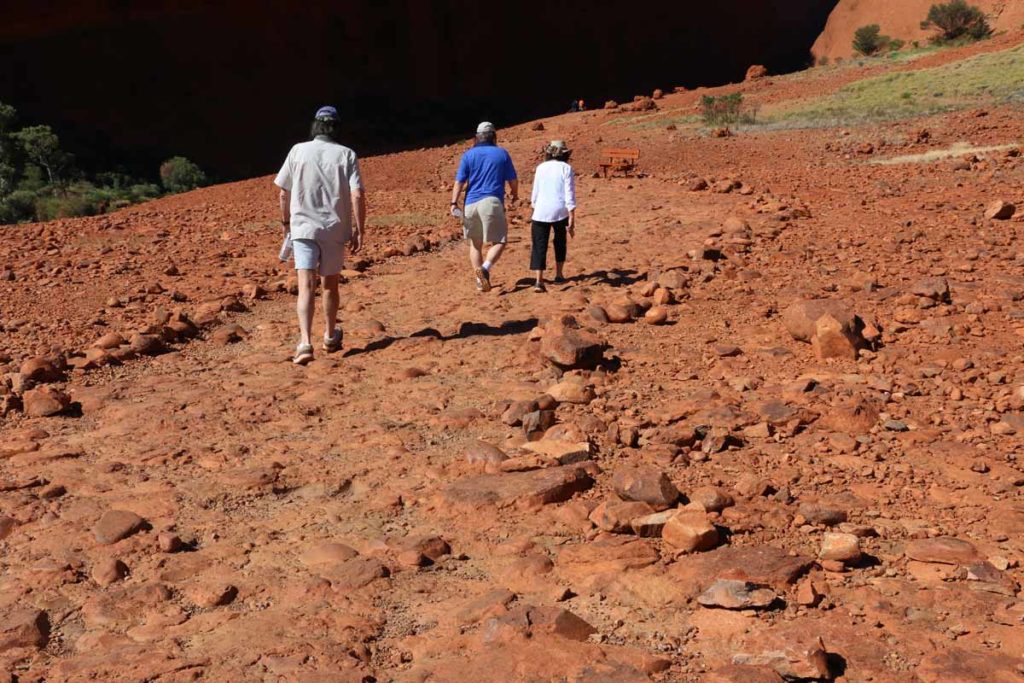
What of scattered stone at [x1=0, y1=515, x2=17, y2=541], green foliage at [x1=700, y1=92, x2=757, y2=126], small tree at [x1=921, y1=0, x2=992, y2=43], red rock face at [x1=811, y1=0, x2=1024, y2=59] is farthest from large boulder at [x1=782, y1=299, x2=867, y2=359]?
red rock face at [x1=811, y1=0, x2=1024, y2=59]

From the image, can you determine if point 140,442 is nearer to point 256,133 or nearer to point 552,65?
point 256,133

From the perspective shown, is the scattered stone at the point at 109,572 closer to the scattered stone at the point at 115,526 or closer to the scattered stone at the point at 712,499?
the scattered stone at the point at 115,526

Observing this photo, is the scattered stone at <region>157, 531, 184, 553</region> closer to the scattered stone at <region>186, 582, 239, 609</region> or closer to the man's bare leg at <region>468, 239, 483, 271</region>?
the scattered stone at <region>186, 582, 239, 609</region>

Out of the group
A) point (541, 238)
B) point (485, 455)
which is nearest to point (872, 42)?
point (541, 238)

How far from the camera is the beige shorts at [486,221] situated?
8.58 m

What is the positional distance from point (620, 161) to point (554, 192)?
360 inches

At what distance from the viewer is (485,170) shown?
851 centimetres

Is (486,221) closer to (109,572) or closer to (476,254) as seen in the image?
(476,254)

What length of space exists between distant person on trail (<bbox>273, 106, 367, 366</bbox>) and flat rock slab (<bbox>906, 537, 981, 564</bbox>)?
4135 mm

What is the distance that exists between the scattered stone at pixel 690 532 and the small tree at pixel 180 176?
23.1 meters

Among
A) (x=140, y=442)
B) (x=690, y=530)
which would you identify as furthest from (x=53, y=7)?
(x=690, y=530)

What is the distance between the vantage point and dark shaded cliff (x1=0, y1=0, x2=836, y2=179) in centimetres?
3012

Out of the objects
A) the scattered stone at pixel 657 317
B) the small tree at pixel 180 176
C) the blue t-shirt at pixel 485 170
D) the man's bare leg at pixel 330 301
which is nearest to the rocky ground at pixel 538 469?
the scattered stone at pixel 657 317

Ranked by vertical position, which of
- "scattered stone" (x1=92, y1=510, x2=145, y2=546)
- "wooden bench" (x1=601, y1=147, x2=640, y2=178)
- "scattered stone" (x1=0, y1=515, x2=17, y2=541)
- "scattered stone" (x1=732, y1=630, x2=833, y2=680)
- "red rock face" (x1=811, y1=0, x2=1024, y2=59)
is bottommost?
"scattered stone" (x1=0, y1=515, x2=17, y2=541)
